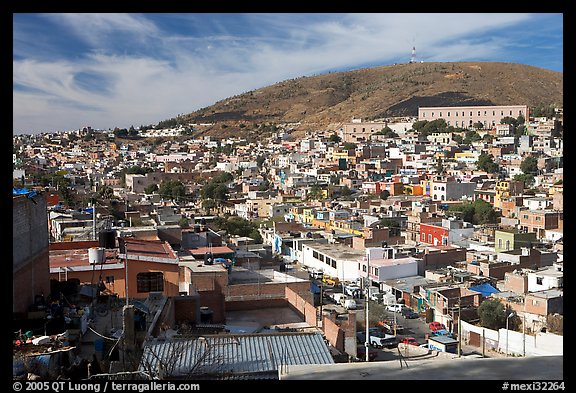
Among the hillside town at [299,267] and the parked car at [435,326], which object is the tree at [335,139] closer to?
the hillside town at [299,267]

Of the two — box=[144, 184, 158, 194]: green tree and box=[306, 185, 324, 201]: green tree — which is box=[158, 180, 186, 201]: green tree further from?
box=[306, 185, 324, 201]: green tree

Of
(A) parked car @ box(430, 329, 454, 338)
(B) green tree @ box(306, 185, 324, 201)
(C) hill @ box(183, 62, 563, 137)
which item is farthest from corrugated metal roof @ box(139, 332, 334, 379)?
(C) hill @ box(183, 62, 563, 137)

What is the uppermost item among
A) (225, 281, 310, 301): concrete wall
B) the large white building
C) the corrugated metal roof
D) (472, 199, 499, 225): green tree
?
the large white building

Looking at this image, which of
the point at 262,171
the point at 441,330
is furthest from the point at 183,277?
the point at 262,171

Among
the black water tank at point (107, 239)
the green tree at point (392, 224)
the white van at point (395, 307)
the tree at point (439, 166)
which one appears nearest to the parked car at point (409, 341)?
the white van at point (395, 307)

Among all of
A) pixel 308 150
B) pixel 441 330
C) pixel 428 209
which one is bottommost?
pixel 441 330

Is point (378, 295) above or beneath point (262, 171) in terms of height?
beneath

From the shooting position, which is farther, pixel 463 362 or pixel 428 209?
pixel 428 209
